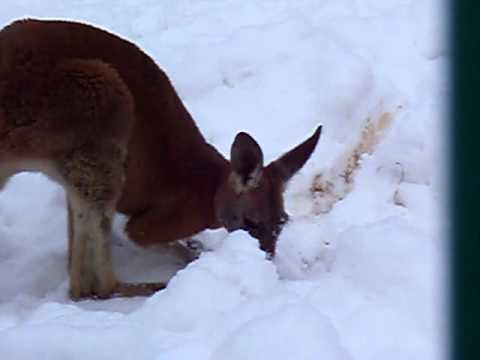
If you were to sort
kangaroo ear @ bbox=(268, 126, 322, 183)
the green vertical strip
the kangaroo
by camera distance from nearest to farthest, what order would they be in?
the green vertical strip < the kangaroo < kangaroo ear @ bbox=(268, 126, 322, 183)

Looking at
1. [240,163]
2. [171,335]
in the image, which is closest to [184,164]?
[240,163]

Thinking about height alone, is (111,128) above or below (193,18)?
below

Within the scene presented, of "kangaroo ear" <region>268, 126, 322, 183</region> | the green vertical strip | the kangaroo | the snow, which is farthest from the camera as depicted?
"kangaroo ear" <region>268, 126, 322, 183</region>

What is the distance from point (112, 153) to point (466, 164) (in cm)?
320

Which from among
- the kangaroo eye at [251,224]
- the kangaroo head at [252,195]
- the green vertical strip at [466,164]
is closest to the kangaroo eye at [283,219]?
the kangaroo head at [252,195]

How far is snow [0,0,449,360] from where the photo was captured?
282cm

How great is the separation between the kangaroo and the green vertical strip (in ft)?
10.2

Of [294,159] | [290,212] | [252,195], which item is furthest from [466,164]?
[290,212]

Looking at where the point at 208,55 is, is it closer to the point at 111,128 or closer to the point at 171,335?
the point at 111,128

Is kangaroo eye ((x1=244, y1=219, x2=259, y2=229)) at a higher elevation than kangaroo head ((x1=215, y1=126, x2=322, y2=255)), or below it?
below

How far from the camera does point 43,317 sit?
3.36m

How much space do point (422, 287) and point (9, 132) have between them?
1.67 meters

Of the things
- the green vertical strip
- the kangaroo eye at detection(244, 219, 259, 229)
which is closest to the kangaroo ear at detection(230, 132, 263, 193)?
the kangaroo eye at detection(244, 219, 259, 229)

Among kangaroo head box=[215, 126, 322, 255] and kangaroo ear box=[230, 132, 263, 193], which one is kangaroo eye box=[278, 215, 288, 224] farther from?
kangaroo ear box=[230, 132, 263, 193]
